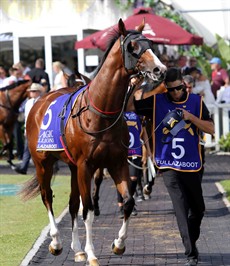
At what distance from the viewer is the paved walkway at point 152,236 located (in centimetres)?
930

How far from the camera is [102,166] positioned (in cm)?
925

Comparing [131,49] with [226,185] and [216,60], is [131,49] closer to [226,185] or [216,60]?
[226,185]

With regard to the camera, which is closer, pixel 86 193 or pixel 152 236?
pixel 86 193

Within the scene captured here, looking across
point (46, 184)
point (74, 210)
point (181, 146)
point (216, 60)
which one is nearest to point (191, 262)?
point (181, 146)

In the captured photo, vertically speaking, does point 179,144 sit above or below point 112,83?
below

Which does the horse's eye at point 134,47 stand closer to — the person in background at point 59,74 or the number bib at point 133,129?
the number bib at point 133,129

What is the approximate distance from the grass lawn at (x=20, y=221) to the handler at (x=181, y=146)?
68.2 inches

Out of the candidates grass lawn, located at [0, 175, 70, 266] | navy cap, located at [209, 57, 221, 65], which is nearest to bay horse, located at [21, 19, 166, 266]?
grass lawn, located at [0, 175, 70, 266]

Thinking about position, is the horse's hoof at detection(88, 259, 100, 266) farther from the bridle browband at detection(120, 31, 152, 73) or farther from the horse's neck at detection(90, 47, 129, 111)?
the bridle browband at detection(120, 31, 152, 73)

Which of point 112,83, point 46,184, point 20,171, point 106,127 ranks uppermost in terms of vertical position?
point 112,83

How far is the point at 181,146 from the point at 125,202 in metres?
0.81

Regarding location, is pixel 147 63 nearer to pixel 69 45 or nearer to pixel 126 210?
pixel 126 210

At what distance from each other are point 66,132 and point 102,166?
65 centimetres

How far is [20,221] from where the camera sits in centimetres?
1217
